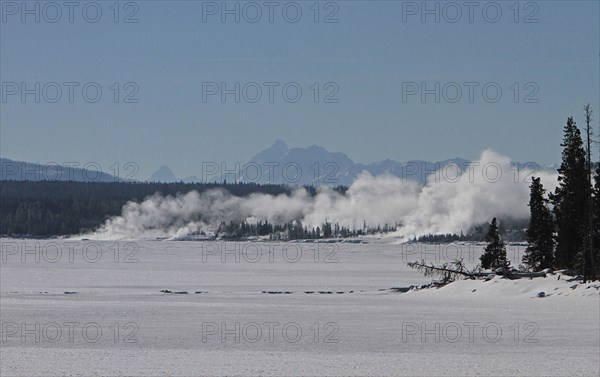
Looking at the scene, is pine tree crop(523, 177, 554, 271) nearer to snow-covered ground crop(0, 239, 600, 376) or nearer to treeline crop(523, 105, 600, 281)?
treeline crop(523, 105, 600, 281)

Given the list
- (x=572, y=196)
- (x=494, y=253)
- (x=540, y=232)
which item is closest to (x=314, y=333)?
(x=572, y=196)

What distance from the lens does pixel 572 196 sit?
58781 millimetres

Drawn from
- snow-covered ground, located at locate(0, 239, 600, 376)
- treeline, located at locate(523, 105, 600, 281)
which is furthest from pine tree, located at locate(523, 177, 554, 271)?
snow-covered ground, located at locate(0, 239, 600, 376)

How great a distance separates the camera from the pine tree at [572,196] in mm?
57562

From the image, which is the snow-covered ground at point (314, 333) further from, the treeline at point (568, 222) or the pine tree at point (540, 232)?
the pine tree at point (540, 232)

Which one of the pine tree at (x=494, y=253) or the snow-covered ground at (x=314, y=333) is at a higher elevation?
the pine tree at (x=494, y=253)

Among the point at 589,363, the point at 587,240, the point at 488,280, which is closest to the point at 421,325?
the point at 589,363

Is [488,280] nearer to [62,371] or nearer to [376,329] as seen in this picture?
[376,329]

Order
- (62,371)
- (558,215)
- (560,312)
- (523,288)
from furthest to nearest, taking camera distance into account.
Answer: (558,215) → (523,288) → (560,312) → (62,371)

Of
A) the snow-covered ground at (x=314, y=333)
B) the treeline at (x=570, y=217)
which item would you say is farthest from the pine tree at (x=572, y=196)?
the snow-covered ground at (x=314, y=333)

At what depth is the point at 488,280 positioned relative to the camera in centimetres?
5212

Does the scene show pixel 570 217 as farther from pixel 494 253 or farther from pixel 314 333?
pixel 314 333

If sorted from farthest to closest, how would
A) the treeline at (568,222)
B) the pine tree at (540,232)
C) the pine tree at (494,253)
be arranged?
the pine tree at (494,253), the pine tree at (540,232), the treeline at (568,222)

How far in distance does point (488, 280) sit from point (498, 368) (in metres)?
32.7
